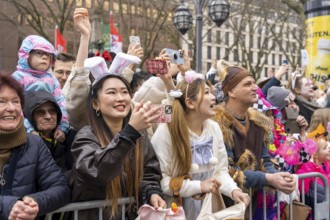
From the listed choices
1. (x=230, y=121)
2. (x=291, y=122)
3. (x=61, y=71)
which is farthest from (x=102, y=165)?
(x=291, y=122)

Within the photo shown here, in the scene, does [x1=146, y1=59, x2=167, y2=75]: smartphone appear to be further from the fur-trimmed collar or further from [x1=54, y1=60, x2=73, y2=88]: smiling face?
[x1=54, y1=60, x2=73, y2=88]: smiling face

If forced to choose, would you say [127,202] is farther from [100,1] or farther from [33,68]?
[100,1]

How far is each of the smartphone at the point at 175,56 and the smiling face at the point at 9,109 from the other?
136 centimetres

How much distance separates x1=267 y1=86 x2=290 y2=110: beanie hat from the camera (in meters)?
5.93

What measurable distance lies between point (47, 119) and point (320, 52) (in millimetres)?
11074

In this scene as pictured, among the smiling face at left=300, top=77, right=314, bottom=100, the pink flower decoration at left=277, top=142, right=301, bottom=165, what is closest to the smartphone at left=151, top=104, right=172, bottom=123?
the pink flower decoration at left=277, top=142, right=301, bottom=165

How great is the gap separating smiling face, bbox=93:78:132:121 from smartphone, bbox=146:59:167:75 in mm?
329

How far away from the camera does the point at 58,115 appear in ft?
11.9

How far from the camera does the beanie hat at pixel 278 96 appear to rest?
5934mm

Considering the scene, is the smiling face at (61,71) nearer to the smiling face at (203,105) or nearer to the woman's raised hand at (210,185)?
the smiling face at (203,105)

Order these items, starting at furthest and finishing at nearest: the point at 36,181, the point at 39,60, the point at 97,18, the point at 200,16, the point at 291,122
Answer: the point at 97,18 → the point at 200,16 → the point at 291,122 → the point at 39,60 → the point at 36,181

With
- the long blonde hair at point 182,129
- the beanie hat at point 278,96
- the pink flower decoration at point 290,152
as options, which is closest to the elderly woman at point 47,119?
the long blonde hair at point 182,129

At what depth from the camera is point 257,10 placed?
92.0 feet

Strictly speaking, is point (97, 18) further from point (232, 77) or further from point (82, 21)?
point (82, 21)
